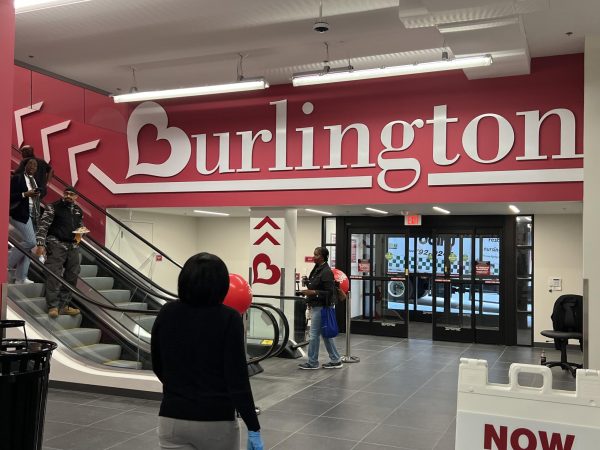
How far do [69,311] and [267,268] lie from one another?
3.18 metres

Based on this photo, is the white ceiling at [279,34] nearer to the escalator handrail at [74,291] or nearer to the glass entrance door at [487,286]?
the escalator handrail at [74,291]

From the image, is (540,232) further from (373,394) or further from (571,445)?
(571,445)

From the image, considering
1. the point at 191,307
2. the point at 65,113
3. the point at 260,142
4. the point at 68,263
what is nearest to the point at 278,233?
the point at 260,142

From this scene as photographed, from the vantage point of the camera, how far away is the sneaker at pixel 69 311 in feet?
22.0

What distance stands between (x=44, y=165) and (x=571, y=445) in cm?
753

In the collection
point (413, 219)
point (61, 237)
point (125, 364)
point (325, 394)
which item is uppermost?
point (413, 219)

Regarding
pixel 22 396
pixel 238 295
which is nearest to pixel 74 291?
pixel 238 295

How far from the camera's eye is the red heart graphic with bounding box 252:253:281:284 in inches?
358

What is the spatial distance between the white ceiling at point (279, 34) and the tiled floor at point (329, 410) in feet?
11.9

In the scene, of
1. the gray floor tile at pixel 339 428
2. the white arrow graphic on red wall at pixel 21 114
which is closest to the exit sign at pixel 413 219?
the gray floor tile at pixel 339 428

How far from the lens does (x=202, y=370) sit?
2377mm

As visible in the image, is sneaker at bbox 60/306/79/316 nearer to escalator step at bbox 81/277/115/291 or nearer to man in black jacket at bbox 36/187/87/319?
man in black jacket at bbox 36/187/87/319

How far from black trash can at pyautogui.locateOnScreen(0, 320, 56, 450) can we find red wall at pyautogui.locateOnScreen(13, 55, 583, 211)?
18.5ft

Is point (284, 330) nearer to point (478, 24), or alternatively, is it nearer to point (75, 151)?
point (478, 24)
